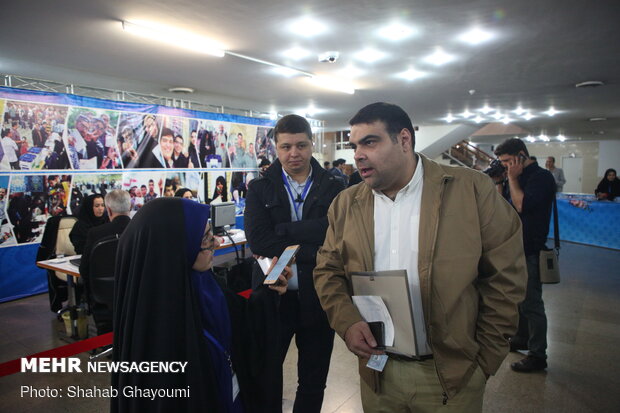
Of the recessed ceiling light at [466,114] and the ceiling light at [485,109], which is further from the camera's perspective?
the recessed ceiling light at [466,114]

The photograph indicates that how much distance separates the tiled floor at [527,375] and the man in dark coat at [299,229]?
979 millimetres

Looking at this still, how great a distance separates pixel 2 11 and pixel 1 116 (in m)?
1.85

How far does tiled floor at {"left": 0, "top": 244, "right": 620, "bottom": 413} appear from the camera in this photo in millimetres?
2869

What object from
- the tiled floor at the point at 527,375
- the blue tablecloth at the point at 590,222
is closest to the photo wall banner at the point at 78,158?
the tiled floor at the point at 527,375

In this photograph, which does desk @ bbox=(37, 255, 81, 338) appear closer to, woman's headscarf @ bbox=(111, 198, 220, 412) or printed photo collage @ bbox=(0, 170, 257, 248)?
printed photo collage @ bbox=(0, 170, 257, 248)

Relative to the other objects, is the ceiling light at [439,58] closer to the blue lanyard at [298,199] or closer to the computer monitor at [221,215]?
the computer monitor at [221,215]

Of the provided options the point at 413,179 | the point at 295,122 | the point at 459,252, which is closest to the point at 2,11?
the point at 295,122

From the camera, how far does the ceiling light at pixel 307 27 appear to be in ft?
15.7

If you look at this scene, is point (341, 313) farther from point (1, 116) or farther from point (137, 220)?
point (1, 116)

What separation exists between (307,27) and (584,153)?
26.4 m

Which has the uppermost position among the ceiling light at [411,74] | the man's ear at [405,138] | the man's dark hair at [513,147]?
the ceiling light at [411,74]

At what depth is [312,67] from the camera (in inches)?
283

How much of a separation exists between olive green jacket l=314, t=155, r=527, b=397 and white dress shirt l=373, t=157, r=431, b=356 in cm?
5

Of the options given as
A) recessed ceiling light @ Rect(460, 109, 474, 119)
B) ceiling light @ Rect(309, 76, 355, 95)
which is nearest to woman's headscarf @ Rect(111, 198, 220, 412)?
ceiling light @ Rect(309, 76, 355, 95)
